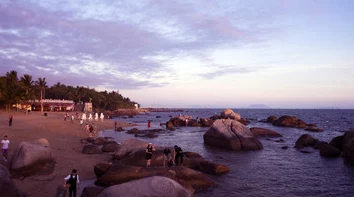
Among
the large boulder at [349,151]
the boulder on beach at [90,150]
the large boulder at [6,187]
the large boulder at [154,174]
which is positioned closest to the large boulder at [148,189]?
the large boulder at [154,174]

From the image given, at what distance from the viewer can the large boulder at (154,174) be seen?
14672mm

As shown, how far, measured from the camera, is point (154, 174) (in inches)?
582

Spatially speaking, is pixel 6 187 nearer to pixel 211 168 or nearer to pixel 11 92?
pixel 211 168

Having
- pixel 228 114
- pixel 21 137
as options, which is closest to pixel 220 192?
pixel 21 137

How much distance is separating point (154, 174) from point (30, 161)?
25.0 feet

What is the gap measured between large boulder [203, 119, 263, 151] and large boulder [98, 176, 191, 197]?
20.8 metres

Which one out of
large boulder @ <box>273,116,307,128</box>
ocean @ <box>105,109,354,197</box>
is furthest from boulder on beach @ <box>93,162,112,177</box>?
large boulder @ <box>273,116,307,128</box>

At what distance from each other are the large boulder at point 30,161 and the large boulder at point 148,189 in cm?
816

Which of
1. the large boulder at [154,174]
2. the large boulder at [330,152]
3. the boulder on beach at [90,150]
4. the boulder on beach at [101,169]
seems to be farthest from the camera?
the large boulder at [330,152]

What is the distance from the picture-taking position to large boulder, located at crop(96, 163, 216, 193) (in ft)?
48.1

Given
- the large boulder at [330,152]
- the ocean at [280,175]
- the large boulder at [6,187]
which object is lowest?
the ocean at [280,175]

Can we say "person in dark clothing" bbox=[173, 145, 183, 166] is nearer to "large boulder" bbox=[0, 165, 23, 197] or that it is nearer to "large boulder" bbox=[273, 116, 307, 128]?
"large boulder" bbox=[0, 165, 23, 197]

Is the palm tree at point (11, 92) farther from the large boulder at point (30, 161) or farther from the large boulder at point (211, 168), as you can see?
the large boulder at point (211, 168)

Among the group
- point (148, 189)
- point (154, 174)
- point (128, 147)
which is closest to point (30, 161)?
point (154, 174)
